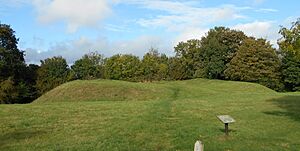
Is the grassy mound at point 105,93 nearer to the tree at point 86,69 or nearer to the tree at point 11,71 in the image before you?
the tree at point 11,71

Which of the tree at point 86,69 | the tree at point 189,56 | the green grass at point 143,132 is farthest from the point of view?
the tree at point 86,69

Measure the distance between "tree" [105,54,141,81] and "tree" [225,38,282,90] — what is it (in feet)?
70.4

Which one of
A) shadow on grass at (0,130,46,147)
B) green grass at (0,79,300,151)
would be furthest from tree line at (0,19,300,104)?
shadow on grass at (0,130,46,147)

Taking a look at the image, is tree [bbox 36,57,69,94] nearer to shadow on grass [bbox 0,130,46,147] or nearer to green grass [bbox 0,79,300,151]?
green grass [bbox 0,79,300,151]

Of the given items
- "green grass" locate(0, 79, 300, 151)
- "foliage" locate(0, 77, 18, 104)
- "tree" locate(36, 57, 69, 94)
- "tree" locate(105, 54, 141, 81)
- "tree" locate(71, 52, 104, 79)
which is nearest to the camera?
"green grass" locate(0, 79, 300, 151)

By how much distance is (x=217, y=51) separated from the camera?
289 feet

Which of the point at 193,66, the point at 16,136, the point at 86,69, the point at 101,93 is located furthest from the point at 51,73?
the point at 16,136

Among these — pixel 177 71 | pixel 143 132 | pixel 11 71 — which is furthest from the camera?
pixel 177 71

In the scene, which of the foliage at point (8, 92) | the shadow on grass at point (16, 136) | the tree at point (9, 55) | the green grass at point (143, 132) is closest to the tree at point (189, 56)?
the tree at point (9, 55)

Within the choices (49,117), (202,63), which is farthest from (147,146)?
(202,63)

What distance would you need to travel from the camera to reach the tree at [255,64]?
8181cm

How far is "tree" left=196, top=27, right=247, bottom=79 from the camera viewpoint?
87.3 m

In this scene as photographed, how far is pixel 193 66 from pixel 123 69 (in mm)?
16857

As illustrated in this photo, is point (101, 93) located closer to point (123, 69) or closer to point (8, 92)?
point (8, 92)
